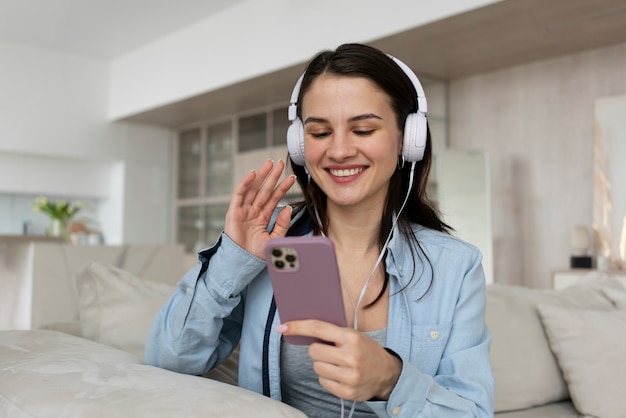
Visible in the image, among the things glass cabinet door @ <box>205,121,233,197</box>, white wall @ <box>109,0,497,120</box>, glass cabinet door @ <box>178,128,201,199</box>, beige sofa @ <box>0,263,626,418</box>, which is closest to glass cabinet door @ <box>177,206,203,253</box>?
glass cabinet door @ <box>178,128,201,199</box>

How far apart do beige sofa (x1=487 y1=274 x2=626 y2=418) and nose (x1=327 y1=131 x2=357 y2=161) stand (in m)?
0.85

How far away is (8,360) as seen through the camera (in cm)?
111

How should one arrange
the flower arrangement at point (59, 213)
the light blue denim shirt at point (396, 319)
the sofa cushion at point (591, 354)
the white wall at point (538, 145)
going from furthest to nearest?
the flower arrangement at point (59, 213), the white wall at point (538, 145), the sofa cushion at point (591, 354), the light blue denim shirt at point (396, 319)

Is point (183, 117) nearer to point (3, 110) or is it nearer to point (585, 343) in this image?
point (3, 110)

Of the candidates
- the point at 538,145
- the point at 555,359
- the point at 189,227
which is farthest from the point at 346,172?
the point at 189,227

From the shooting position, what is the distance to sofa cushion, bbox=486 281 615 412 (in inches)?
67.2

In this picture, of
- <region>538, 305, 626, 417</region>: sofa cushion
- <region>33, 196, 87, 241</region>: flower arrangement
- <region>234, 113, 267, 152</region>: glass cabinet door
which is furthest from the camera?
<region>234, 113, 267, 152</region>: glass cabinet door

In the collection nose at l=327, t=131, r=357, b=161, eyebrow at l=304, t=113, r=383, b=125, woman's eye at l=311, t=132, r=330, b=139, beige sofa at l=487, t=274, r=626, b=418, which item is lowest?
beige sofa at l=487, t=274, r=626, b=418

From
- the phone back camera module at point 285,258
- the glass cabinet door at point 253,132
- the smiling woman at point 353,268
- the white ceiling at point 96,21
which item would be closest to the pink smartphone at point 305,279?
the phone back camera module at point 285,258

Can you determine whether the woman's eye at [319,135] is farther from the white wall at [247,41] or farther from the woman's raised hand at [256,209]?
the white wall at [247,41]

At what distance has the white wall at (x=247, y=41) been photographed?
4352 millimetres

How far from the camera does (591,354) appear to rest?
67.1 inches

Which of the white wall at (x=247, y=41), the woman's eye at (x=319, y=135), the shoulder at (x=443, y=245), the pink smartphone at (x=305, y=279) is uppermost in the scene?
the white wall at (x=247, y=41)

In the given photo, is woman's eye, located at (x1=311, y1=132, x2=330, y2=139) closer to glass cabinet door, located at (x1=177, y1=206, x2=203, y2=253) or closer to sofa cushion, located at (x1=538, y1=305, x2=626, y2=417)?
sofa cushion, located at (x1=538, y1=305, x2=626, y2=417)
